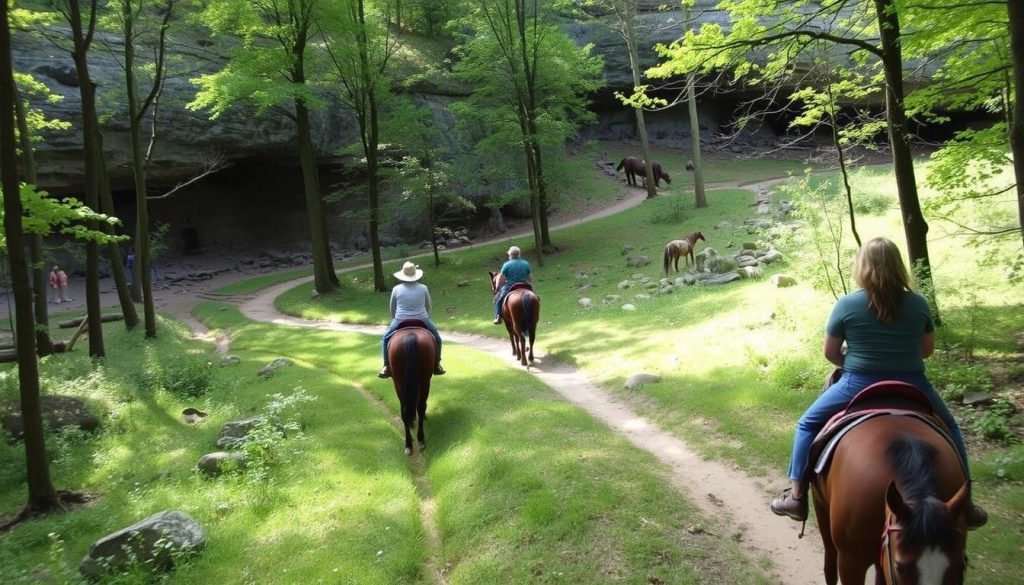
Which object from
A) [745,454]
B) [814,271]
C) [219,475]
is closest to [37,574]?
[219,475]

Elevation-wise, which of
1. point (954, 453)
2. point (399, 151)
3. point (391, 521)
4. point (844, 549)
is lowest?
point (391, 521)

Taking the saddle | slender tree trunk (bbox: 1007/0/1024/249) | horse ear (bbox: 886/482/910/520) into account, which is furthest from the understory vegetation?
slender tree trunk (bbox: 1007/0/1024/249)

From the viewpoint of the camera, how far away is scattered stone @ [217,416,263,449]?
8.42 metres

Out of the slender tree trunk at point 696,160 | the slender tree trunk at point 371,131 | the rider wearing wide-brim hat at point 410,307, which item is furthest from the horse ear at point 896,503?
the slender tree trunk at point 696,160

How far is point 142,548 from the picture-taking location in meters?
5.30

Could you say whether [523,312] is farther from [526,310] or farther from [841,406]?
[841,406]

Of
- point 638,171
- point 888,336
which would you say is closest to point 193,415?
point 888,336

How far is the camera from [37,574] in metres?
5.58

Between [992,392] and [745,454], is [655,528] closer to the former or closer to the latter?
[745,454]

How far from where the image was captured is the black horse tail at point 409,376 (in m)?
8.25

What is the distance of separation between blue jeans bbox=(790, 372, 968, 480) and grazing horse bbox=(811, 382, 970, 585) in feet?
0.68

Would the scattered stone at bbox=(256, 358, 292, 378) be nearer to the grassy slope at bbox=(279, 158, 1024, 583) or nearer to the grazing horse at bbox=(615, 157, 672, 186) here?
the grassy slope at bbox=(279, 158, 1024, 583)

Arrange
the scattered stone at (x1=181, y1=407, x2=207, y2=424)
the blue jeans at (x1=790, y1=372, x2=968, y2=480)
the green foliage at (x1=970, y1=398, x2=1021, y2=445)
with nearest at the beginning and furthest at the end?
the blue jeans at (x1=790, y1=372, x2=968, y2=480) → the green foliage at (x1=970, y1=398, x2=1021, y2=445) → the scattered stone at (x1=181, y1=407, x2=207, y2=424)

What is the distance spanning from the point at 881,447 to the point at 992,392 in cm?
542
